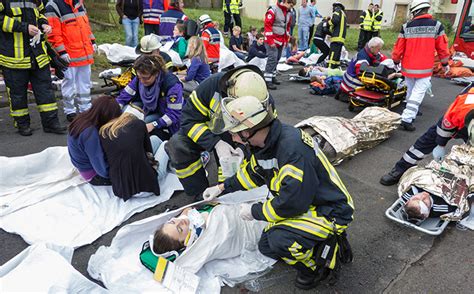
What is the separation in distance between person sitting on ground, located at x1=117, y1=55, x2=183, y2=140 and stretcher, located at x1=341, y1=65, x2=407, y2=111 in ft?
12.3

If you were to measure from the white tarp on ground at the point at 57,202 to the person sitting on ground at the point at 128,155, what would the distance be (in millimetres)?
170

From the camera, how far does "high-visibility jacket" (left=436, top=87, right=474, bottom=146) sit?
342cm

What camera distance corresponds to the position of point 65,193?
3686 mm

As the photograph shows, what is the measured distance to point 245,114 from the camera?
225 cm

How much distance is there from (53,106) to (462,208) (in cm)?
501

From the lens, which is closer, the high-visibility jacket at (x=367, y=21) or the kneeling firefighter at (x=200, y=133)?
the kneeling firefighter at (x=200, y=133)

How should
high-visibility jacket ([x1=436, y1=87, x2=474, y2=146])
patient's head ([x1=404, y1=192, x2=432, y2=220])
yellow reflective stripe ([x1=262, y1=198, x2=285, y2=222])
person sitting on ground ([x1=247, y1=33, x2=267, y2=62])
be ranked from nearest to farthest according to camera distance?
1. yellow reflective stripe ([x1=262, y1=198, x2=285, y2=222])
2. patient's head ([x1=404, y1=192, x2=432, y2=220])
3. high-visibility jacket ([x1=436, y1=87, x2=474, y2=146])
4. person sitting on ground ([x1=247, y1=33, x2=267, y2=62])

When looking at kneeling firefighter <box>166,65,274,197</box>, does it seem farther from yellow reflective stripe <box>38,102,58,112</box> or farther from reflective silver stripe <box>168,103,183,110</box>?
yellow reflective stripe <box>38,102,58,112</box>

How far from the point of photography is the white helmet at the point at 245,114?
2.26 metres

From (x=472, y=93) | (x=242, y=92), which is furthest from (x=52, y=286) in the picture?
(x=472, y=93)

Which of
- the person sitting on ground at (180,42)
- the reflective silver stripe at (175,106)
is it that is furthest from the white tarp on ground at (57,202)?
the person sitting on ground at (180,42)

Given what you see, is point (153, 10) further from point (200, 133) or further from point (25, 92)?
point (200, 133)

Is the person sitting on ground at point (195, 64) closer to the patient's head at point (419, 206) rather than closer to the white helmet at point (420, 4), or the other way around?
the white helmet at point (420, 4)

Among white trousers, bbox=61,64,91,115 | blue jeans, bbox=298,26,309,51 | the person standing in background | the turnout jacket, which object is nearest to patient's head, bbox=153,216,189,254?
the turnout jacket
